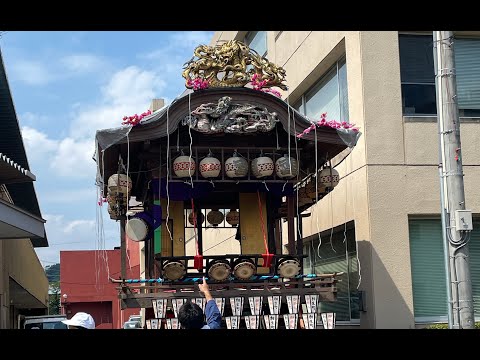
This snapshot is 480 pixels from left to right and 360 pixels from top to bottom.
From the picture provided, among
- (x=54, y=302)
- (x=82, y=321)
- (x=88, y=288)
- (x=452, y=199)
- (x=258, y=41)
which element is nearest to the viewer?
(x=82, y=321)

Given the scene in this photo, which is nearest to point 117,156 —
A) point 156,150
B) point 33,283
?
point 156,150

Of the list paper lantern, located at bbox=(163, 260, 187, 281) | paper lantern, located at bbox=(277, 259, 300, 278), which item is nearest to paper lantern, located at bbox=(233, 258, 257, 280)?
paper lantern, located at bbox=(277, 259, 300, 278)

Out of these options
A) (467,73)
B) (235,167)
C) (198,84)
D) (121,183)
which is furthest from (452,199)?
(467,73)

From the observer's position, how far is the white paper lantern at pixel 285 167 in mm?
10633

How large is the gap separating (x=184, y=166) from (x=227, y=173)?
2.31 ft

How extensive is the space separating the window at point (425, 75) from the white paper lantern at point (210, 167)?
484 centimetres

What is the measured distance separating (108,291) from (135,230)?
97.8 ft

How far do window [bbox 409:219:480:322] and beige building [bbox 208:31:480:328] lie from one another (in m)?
0.02

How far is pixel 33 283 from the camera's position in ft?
92.8

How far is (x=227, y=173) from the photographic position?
10453 millimetres

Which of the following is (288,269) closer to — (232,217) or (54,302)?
(232,217)

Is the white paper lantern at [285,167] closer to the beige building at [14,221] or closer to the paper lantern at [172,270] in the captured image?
the paper lantern at [172,270]

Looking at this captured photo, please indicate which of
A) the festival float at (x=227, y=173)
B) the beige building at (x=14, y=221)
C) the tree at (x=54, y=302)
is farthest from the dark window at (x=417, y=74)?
the tree at (x=54, y=302)
